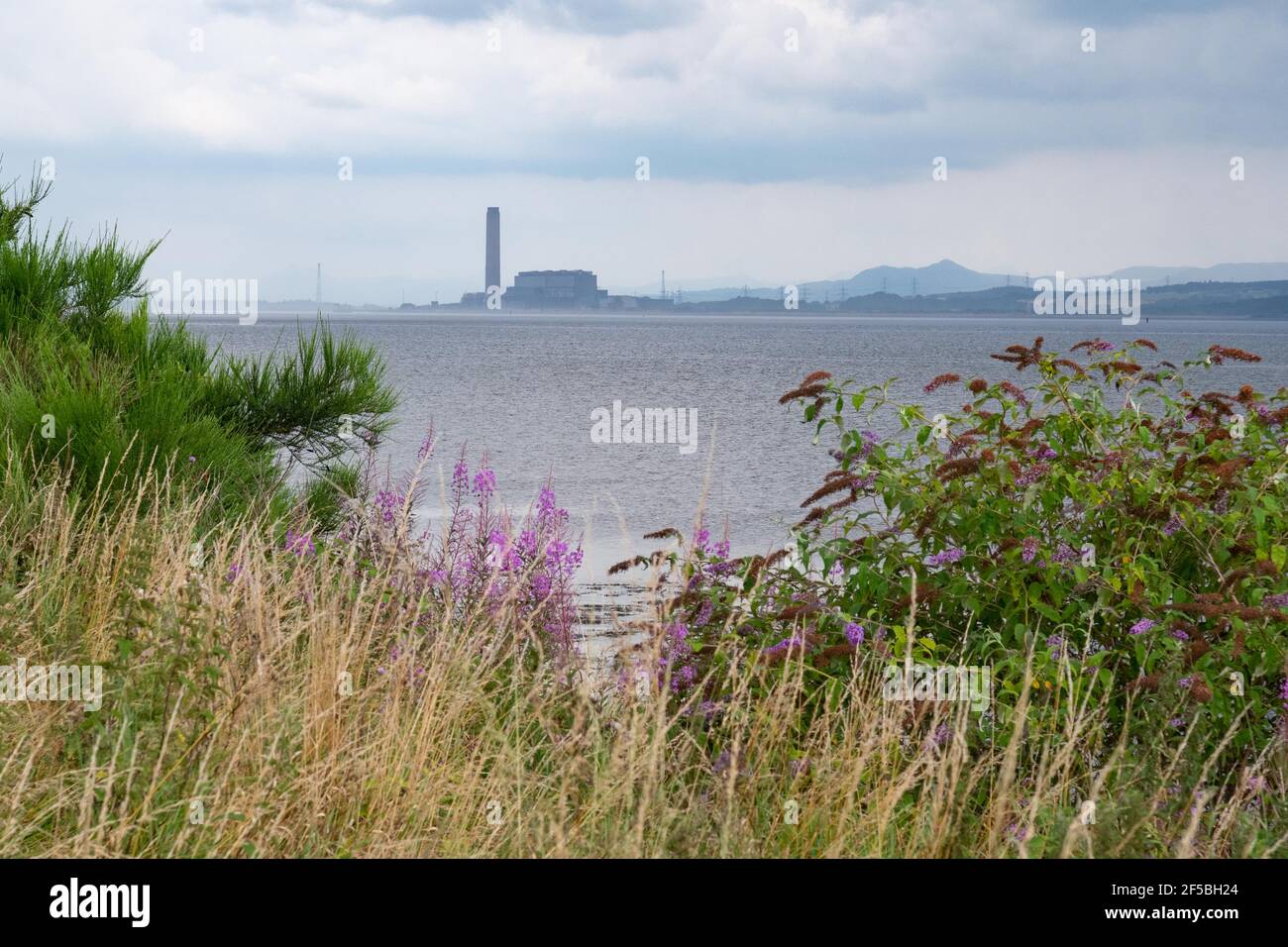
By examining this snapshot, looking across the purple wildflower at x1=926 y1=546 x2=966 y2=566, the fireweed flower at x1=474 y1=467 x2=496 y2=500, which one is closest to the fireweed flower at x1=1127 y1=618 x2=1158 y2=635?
the purple wildflower at x1=926 y1=546 x2=966 y2=566

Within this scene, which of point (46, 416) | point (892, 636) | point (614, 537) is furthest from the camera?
point (614, 537)

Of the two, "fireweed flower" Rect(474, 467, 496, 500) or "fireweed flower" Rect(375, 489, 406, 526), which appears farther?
"fireweed flower" Rect(375, 489, 406, 526)

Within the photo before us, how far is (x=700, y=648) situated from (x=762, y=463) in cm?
2345

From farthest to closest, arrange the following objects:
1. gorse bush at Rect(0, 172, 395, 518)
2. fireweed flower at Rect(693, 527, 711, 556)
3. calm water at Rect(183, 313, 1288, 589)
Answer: calm water at Rect(183, 313, 1288, 589)
gorse bush at Rect(0, 172, 395, 518)
fireweed flower at Rect(693, 527, 711, 556)

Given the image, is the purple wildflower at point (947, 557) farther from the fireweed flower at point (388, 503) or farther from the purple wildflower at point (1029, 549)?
the fireweed flower at point (388, 503)

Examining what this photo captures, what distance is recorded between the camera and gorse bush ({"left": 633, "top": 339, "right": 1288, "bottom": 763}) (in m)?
4.21

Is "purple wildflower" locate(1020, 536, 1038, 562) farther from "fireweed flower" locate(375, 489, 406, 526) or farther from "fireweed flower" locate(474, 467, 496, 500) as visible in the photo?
"fireweed flower" locate(375, 489, 406, 526)

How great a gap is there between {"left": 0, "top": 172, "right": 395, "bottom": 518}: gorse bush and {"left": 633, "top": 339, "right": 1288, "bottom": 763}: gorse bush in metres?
4.00

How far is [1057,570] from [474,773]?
2.23m

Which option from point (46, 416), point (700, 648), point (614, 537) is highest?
point (46, 416)

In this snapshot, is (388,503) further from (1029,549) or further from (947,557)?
(1029,549)
